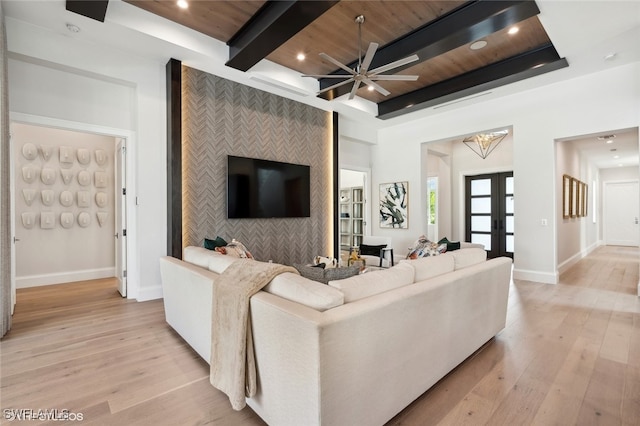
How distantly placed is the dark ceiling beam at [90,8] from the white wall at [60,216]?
267cm

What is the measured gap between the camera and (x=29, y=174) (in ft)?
15.3

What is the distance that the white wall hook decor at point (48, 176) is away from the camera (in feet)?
15.7

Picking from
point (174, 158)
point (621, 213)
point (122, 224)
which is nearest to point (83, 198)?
point (122, 224)

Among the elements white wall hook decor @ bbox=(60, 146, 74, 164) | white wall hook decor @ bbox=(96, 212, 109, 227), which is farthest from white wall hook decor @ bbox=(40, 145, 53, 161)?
white wall hook decor @ bbox=(96, 212, 109, 227)

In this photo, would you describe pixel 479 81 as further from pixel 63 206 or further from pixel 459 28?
pixel 63 206

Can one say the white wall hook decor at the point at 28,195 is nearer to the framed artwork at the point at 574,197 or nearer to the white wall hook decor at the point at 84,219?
the white wall hook decor at the point at 84,219

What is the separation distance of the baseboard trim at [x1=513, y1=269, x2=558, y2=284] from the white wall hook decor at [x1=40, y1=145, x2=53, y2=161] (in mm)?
8069

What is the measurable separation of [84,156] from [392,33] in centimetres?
527

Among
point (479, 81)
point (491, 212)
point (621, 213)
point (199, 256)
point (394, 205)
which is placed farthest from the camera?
point (621, 213)

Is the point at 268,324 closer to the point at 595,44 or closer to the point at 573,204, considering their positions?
the point at 595,44

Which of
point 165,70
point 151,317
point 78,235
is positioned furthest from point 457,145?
point 78,235

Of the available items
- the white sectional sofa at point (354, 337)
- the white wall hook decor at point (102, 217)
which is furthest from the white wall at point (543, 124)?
the white wall hook decor at point (102, 217)

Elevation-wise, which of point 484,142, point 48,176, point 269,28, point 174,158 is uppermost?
point 269,28

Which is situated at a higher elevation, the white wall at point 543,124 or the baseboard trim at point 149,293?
the white wall at point 543,124
